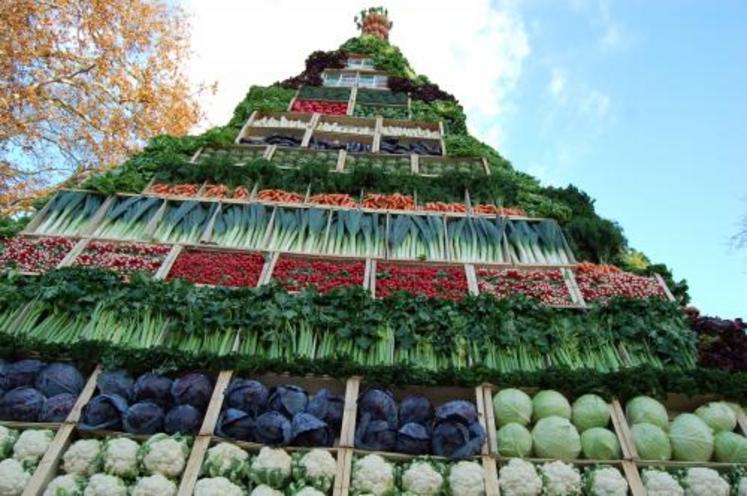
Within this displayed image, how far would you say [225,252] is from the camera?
6336 millimetres

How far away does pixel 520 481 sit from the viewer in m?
3.73

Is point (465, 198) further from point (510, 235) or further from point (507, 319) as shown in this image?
point (507, 319)

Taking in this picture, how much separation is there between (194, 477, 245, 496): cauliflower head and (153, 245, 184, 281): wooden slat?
2431mm

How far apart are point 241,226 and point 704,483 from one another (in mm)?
5066

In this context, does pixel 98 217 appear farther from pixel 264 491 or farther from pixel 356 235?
pixel 264 491

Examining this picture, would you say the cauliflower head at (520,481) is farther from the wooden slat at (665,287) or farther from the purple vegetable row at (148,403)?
the wooden slat at (665,287)

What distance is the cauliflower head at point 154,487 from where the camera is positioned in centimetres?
357

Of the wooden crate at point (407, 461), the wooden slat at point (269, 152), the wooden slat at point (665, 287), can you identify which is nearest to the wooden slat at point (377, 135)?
the wooden slat at point (269, 152)

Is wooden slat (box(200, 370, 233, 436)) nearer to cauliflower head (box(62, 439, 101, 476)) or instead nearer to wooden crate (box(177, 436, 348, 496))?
wooden crate (box(177, 436, 348, 496))

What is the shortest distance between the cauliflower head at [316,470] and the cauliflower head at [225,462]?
1.14 feet

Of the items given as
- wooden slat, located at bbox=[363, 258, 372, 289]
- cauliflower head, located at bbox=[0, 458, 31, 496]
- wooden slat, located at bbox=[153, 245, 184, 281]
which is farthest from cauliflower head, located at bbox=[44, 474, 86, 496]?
wooden slat, located at bbox=[363, 258, 372, 289]

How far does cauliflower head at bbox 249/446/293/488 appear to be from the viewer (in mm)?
3736

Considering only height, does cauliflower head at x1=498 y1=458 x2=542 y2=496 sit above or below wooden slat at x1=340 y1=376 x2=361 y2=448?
below

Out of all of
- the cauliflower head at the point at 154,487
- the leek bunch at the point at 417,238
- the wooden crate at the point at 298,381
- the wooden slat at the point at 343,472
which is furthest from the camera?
the leek bunch at the point at 417,238
